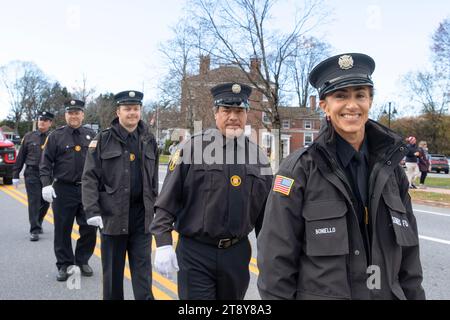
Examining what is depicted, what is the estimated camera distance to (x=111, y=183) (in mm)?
3900

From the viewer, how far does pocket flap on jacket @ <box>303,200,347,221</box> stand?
1.90 m

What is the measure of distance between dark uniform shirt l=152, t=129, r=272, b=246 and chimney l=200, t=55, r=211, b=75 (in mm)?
18134

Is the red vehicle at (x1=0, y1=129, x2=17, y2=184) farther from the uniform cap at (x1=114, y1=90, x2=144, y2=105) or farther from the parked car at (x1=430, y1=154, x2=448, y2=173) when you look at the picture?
the parked car at (x1=430, y1=154, x2=448, y2=173)

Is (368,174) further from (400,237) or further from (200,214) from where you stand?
(200,214)

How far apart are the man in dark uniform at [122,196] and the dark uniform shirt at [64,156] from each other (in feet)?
4.84

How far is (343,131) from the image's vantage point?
2.09 metres

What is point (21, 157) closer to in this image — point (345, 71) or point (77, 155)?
point (77, 155)

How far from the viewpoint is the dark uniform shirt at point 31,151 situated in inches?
300

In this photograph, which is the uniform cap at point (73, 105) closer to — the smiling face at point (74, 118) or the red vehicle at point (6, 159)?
the smiling face at point (74, 118)

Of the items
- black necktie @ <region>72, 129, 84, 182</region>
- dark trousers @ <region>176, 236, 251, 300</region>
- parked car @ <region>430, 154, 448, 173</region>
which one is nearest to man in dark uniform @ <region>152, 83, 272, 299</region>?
dark trousers @ <region>176, 236, 251, 300</region>

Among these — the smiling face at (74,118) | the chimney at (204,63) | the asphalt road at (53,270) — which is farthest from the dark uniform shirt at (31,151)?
the chimney at (204,63)
